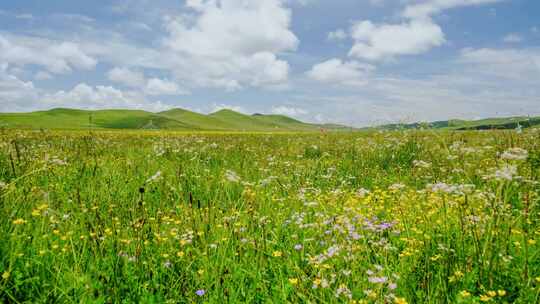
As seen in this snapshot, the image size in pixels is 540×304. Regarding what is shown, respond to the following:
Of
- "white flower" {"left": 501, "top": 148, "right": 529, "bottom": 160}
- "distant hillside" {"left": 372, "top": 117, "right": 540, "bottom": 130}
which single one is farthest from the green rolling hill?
"white flower" {"left": 501, "top": 148, "right": 529, "bottom": 160}

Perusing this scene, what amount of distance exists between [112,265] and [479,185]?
6.37m

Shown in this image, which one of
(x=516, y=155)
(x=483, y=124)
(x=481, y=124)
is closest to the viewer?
(x=516, y=155)

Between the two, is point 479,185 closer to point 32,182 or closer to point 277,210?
point 277,210

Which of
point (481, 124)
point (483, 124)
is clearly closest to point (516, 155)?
point (481, 124)

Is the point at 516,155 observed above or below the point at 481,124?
below

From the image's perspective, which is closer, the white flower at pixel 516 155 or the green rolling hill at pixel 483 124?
the white flower at pixel 516 155

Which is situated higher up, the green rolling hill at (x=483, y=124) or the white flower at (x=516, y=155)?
the green rolling hill at (x=483, y=124)

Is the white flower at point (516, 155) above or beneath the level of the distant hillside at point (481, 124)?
beneath

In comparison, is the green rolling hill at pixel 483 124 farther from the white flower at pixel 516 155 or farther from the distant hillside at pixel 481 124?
the white flower at pixel 516 155

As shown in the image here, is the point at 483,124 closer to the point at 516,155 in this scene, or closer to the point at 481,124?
the point at 481,124

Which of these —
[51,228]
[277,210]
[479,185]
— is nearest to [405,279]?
[277,210]

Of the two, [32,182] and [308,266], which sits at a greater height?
[32,182]

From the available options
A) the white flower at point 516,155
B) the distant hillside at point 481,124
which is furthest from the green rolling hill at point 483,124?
the white flower at point 516,155

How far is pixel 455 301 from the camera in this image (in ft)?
8.59
